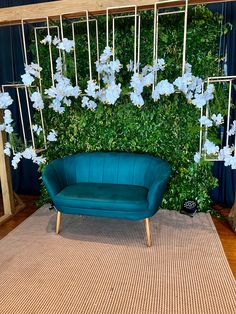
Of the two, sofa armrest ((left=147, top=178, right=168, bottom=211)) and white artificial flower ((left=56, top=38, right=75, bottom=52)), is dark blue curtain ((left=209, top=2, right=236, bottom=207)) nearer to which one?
sofa armrest ((left=147, top=178, right=168, bottom=211))

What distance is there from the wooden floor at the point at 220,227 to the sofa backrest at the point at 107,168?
76 cm

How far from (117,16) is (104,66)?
2.29ft

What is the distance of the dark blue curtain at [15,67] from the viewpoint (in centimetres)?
350

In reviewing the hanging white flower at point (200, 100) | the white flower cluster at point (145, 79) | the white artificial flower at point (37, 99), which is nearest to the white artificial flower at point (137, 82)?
the white flower cluster at point (145, 79)

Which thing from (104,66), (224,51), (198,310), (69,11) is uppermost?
(69,11)

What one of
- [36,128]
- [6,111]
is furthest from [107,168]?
[6,111]

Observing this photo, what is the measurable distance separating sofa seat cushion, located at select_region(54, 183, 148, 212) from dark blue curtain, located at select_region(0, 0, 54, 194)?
1371mm

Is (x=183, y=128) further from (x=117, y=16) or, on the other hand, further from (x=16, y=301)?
(x=16, y=301)

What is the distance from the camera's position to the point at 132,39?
9.23 feet

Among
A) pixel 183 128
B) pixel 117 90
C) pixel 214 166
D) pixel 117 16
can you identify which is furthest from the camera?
pixel 214 166

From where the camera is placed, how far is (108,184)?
2893mm

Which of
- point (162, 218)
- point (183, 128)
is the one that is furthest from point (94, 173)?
point (183, 128)

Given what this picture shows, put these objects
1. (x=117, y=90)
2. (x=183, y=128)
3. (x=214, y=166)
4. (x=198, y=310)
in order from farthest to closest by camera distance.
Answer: (x=214, y=166), (x=183, y=128), (x=117, y=90), (x=198, y=310)

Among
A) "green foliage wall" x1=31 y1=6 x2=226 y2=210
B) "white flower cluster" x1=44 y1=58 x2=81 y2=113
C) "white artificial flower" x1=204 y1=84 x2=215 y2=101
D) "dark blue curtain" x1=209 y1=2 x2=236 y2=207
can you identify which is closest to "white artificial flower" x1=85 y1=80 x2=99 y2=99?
"white flower cluster" x1=44 y1=58 x2=81 y2=113
